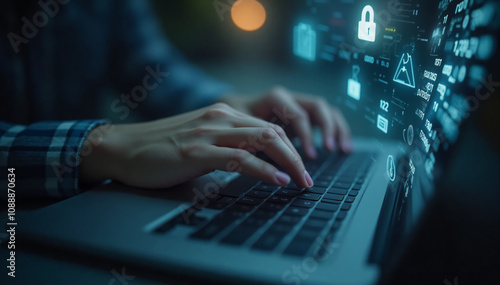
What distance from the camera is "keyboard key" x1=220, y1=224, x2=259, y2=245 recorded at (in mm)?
341

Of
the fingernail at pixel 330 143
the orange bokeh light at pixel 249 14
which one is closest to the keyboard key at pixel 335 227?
the fingernail at pixel 330 143

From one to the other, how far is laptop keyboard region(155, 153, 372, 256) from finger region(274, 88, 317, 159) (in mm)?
143

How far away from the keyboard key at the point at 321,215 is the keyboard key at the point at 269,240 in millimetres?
70

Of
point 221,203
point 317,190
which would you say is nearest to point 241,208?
point 221,203

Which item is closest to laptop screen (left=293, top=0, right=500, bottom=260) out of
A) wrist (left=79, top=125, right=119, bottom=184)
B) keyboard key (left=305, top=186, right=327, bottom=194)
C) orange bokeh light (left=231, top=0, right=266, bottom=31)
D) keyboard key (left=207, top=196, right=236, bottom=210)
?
keyboard key (left=305, top=186, right=327, bottom=194)

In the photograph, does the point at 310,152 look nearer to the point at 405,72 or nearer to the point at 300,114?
the point at 300,114

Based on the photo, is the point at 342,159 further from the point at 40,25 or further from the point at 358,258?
the point at 40,25

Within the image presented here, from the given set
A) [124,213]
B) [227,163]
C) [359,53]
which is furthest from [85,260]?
[359,53]

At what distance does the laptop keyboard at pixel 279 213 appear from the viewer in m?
0.34

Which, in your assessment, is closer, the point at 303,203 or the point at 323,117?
the point at 303,203

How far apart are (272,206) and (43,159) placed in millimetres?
352

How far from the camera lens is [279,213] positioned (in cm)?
42

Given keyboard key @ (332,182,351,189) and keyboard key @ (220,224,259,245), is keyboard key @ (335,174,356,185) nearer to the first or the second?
keyboard key @ (332,182,351,189)

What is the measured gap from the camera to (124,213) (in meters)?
0.42
